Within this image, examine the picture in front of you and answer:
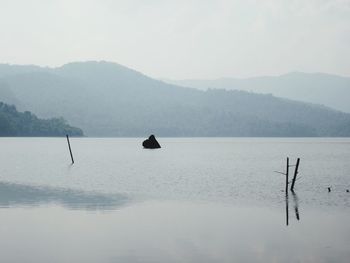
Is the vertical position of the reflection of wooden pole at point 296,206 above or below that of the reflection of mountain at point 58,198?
below

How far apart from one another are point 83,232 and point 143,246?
468 cm

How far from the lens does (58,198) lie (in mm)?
44094

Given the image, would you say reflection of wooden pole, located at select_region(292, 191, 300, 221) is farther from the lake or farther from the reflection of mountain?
the reflection of mountain

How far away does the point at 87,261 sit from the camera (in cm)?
2130

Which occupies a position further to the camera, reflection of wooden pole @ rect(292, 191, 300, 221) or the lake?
reflection of wooden pole @ rect(292, 191, 300, 221)

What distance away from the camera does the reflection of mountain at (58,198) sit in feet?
130

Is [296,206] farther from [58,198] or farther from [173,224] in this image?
[58,198]

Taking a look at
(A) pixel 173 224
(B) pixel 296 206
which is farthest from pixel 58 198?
(B) pixel 296 206

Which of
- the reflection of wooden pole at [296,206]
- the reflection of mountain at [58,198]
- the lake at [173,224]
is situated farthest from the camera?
the reflection of mountain at [58,198]

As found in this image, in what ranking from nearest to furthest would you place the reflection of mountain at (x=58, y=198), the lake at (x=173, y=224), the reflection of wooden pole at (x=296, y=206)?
1. the lake at (x=173, y=224)
2. the reflection of wooden pole at (x=296, y=206)
3. the reflection of mountain at (x=58, y=198)

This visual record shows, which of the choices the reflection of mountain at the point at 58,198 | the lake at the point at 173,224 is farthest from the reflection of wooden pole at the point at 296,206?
the reflection of mountain at the point at 58,198

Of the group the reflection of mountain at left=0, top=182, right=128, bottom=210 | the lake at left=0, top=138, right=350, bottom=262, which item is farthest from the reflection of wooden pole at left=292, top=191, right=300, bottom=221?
the reflection of mountain at left=0, top=182, right=128, bottom=210

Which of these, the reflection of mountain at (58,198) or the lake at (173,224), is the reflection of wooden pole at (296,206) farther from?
the reflection of mountain at (58,198)

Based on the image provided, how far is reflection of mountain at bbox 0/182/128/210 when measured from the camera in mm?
39522
